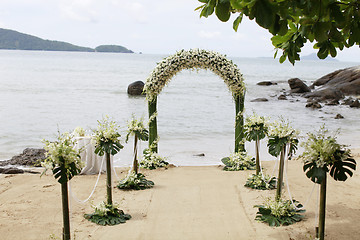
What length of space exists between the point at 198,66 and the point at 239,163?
284 cm

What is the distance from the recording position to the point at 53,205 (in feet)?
25.7

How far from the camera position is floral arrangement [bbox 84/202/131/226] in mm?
6875

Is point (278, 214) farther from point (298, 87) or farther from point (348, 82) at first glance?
point (298, 87)

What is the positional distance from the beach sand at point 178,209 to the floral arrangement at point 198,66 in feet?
8.06

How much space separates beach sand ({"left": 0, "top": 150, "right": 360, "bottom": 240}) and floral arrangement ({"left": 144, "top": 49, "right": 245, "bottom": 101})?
8.06 feet

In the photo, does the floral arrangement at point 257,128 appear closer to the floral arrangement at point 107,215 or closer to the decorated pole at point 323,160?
the floral arrangement at point 107,215

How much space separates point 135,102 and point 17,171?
834 inches

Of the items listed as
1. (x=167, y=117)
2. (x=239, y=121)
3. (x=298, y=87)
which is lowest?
(x=167, y=117)

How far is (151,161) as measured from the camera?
11.4 meters

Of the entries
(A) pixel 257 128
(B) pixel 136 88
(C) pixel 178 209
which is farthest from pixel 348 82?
(C) pixel 178 209

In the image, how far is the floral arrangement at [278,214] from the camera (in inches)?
264

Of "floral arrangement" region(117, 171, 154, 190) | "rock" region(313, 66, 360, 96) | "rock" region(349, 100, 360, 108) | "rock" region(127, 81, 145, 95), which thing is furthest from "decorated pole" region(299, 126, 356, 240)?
"rock" region(313, 66, 360, 96)

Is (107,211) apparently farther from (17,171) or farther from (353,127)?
(353,127)

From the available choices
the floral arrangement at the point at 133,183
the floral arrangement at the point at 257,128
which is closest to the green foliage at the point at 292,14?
the floral arrangement at the point at 257,128
